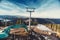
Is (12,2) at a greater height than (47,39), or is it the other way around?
(12,2)

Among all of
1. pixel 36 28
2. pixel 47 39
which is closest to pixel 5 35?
pixel 36 28

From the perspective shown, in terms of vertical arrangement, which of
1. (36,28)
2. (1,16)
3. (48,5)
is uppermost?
(48,5)

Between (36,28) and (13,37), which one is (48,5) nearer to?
(36,28)

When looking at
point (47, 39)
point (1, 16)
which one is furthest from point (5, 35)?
point (47, 39)

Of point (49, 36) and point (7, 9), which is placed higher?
point (7, 9)

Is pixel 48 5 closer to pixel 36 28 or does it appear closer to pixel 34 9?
pixel 34 9

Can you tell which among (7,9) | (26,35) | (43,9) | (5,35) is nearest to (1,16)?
(7,9)

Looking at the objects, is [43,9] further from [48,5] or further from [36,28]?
[36,28]
